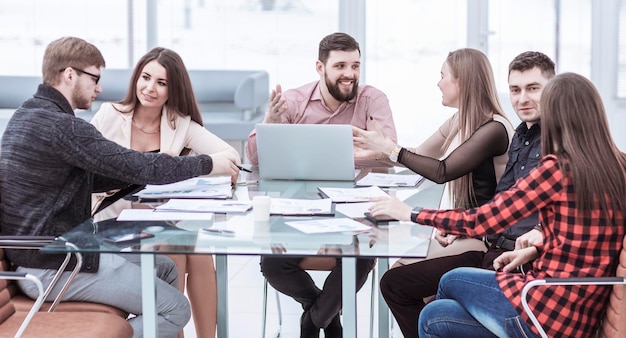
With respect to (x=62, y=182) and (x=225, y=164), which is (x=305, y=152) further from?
(x=62, y=182)

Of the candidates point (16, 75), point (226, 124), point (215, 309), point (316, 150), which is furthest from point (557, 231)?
point (16, 75)

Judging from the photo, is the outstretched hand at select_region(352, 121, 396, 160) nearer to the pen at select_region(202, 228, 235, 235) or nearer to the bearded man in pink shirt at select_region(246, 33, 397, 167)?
the bearded man in pink shirt at select_region(246, 33, 397, 167)

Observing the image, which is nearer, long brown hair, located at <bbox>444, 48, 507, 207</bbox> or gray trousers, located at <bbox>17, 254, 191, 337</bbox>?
gray trousers, located at <bbox>17, 254, 191, 337</bbox>

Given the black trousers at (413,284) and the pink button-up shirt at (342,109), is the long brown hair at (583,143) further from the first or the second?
the pink button-up shirt at (342,109)

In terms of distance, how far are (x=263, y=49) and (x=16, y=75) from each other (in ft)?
7.62

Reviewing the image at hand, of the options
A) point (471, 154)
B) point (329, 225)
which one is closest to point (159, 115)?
point (471, 154)

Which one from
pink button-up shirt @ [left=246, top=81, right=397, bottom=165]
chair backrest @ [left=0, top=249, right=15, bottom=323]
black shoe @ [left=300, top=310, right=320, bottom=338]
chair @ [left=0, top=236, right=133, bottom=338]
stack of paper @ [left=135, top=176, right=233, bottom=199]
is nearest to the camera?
chair @ [left=0, top=236, right=133, bottom=338]

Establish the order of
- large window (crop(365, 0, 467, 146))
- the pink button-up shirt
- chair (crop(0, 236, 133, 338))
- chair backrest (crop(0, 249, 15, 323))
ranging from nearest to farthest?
chair (crop(0, 236, 133, 338))
chair backrest (crop(0, 249, 15, 323))
the pink button-up shirt
large window (crop(365, 0, 467, 146))

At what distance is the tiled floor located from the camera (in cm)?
387

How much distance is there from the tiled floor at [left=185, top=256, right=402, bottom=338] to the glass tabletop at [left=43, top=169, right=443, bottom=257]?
127 cm

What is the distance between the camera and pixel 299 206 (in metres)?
2.78

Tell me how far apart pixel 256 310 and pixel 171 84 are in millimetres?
1178

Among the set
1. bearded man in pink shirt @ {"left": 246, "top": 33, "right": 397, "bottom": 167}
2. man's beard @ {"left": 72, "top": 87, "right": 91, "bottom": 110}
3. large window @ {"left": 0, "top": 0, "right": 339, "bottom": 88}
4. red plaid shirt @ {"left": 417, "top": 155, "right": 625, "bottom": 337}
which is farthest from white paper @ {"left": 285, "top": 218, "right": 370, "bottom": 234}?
large window @ {"left": 0, "top": 0, "right": 339, "bottom": 88}

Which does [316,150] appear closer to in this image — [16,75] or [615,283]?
[615,283]
